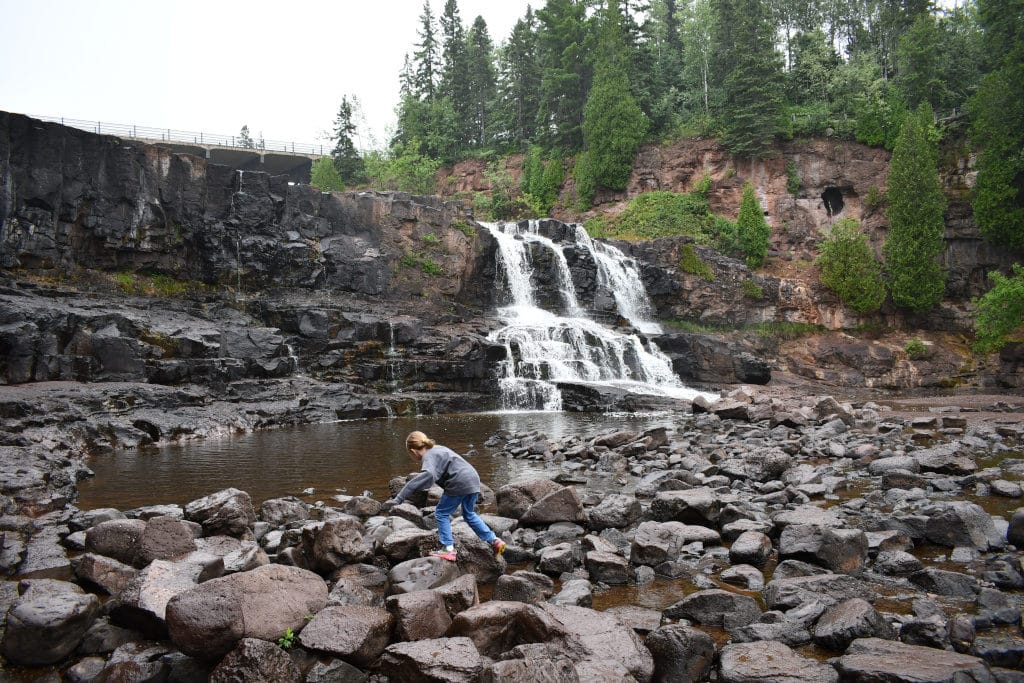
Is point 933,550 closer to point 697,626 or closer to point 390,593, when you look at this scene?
point 697,626

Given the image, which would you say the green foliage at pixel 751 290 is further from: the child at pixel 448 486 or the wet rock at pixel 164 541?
the wet rock at pixel 164 541

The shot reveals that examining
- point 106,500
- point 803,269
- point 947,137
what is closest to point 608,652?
point 106,500

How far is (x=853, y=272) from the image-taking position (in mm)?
35031

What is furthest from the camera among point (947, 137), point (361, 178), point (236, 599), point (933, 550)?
point (361, 178)

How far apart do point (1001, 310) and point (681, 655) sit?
108 feet

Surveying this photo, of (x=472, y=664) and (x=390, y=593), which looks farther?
(x=390, y=593)

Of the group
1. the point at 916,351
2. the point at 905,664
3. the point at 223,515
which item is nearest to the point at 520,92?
the point at 916,351

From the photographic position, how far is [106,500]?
9.83 metres

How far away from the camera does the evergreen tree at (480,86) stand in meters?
57.7

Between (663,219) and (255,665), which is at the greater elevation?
(663,219)

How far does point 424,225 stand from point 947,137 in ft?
107

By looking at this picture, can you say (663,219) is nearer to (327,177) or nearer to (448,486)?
(327,177)

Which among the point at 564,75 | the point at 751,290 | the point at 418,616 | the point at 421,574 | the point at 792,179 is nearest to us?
the point at 418,616

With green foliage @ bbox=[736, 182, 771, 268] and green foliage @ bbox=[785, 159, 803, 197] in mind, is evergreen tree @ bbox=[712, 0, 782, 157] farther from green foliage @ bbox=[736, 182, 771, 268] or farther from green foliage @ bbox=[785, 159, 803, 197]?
green foliage @ bbox=[736, 182, 771, 268]
